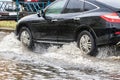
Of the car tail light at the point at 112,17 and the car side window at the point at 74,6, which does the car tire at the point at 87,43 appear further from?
the car side window at the point at 74,6

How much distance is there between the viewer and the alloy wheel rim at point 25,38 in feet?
41.8

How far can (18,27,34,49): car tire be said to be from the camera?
1264 cm

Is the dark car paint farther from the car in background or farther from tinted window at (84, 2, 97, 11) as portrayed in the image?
the car in background

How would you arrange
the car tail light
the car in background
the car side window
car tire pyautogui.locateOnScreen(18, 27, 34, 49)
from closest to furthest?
the car tail light → the car side window → car tire pyautogui.locateOnScreen(18, 27, 34, 49) → the car in background

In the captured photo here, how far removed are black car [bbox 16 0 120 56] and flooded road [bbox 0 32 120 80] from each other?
0.82 feet

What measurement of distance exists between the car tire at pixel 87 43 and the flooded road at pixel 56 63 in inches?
5.3

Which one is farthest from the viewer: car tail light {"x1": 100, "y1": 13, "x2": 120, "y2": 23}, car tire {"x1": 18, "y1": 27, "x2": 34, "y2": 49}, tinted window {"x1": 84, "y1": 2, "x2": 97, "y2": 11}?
car tire {"x1": 18, "y1": 27, "x2": 34, "y2": 49}

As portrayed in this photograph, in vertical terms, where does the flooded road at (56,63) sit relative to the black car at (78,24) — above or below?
below

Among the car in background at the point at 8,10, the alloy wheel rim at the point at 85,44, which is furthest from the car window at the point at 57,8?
the car in background at the point at 8,10

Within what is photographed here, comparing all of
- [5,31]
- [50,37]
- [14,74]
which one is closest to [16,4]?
[5,31]

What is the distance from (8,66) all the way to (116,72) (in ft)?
7.66

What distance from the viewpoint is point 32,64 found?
9.77 m

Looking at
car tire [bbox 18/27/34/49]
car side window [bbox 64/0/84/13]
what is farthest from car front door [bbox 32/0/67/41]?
car tire [bbox 18/27/34/49]

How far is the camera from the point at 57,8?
11875mm
